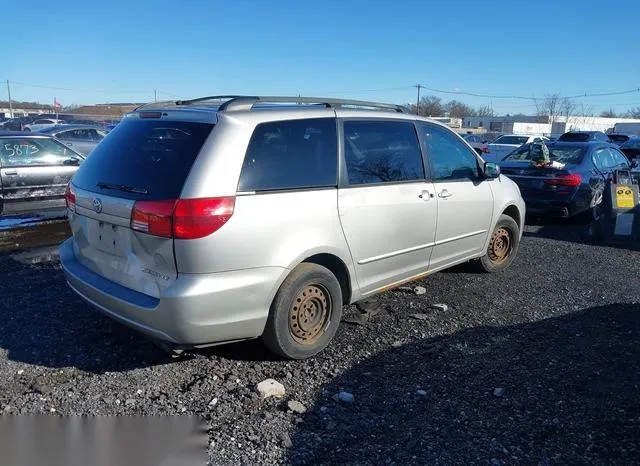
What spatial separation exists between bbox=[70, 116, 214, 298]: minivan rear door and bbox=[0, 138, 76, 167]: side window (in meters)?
5.65

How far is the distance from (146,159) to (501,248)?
14.5 feet

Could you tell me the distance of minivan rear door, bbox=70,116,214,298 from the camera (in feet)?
10.9

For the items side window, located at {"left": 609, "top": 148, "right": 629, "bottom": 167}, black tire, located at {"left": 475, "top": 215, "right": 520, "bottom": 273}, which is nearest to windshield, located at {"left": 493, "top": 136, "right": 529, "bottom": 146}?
side window, located at {"left": 609, "top": 148, "right": 629, "bottom": 167}

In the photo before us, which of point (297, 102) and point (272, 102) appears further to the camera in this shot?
point (297, 102)

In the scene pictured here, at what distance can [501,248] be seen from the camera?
638 centimetres

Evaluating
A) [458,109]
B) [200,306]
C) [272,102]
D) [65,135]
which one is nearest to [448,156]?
[272,102]

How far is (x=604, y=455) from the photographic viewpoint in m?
2.87

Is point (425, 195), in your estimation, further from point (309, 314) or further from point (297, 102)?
point (309, 314)

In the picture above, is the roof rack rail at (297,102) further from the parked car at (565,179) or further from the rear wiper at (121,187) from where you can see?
the parked car at (565,179)

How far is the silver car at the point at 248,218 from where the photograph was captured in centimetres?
327

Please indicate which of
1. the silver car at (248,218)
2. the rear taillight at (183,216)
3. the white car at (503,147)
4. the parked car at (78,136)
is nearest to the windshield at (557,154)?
the silver car at (248,218)

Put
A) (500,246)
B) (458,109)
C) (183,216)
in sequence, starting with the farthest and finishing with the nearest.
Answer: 1. (458,109)
2. (500,246)
3. (183,216)

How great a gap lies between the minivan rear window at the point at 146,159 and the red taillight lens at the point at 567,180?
7403 mm

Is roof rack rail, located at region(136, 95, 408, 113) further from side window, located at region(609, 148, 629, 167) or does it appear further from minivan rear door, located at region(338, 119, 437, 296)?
side window, located at region(609, 148, 629, 167)
